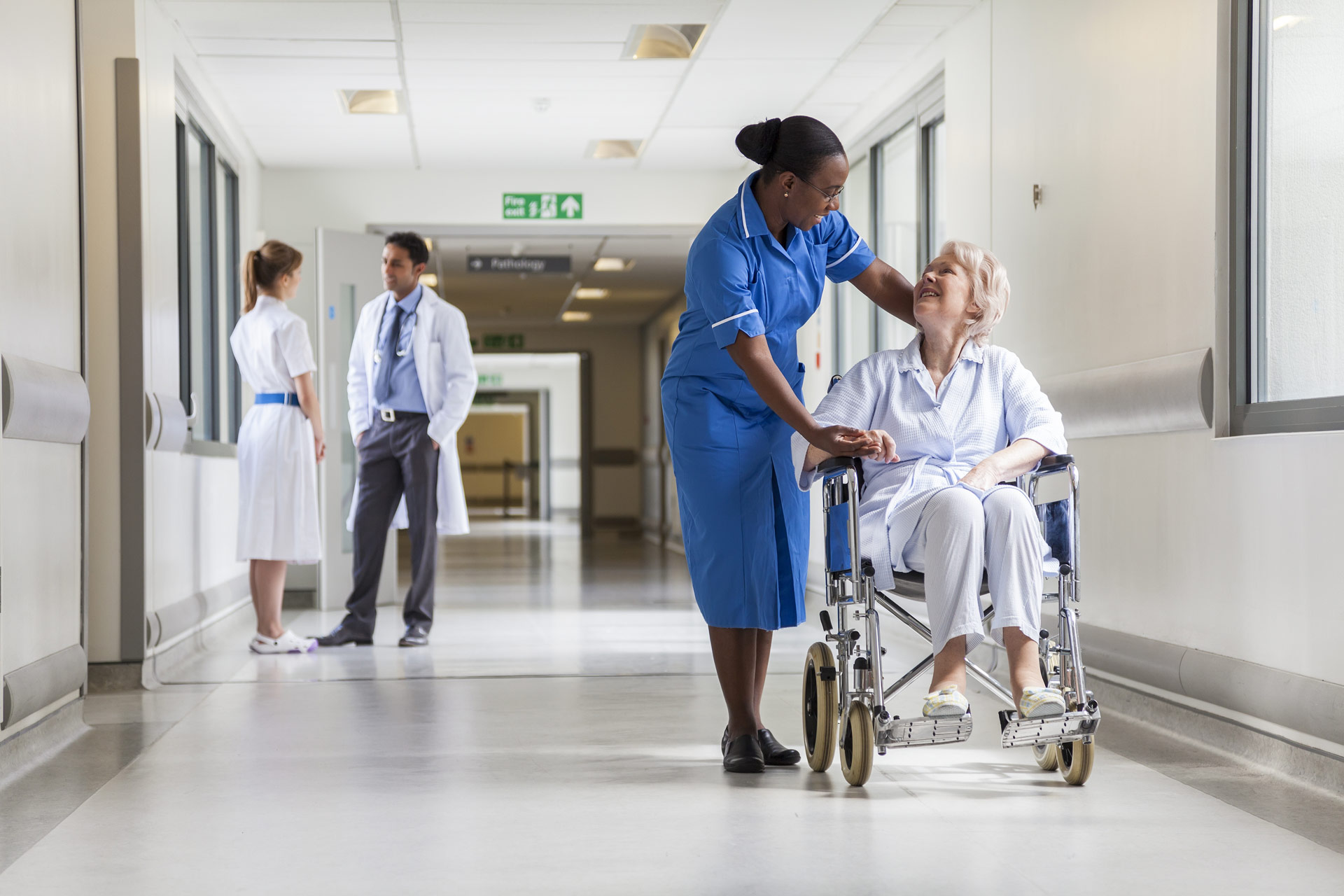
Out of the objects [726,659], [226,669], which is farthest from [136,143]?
[726,659]

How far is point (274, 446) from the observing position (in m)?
5.33

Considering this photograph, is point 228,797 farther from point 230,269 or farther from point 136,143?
point 230,269

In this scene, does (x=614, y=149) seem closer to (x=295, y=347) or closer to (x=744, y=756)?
(x=295, y=347)

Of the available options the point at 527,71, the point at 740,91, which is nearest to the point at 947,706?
the point at 527,71

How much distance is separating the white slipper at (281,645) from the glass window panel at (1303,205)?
3672 millimetres

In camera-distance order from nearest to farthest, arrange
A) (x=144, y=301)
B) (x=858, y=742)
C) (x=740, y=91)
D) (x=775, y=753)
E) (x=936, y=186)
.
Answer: (x=858, y=742) < (x=775, y=753) < (x=144, y=301) < (x=936, y=186) < (x=740, y=91)

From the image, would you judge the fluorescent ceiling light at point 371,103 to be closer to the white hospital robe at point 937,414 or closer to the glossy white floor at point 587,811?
the glossy white floor at point 587,811

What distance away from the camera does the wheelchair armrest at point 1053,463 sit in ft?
8.93

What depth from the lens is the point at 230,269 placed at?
722 centimetres

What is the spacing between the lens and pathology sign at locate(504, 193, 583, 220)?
825 centimetres


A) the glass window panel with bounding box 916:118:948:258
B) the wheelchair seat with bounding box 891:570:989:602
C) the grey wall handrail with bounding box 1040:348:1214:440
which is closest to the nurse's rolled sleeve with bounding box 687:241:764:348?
the wheelchair seat with bounding box 891:570:989:602

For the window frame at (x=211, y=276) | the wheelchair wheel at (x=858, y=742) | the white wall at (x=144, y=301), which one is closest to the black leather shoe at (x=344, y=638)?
the white wall at (x=144, y=301)

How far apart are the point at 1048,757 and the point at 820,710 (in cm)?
51

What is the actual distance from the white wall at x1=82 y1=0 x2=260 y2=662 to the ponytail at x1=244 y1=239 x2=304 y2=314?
0.32 meters
